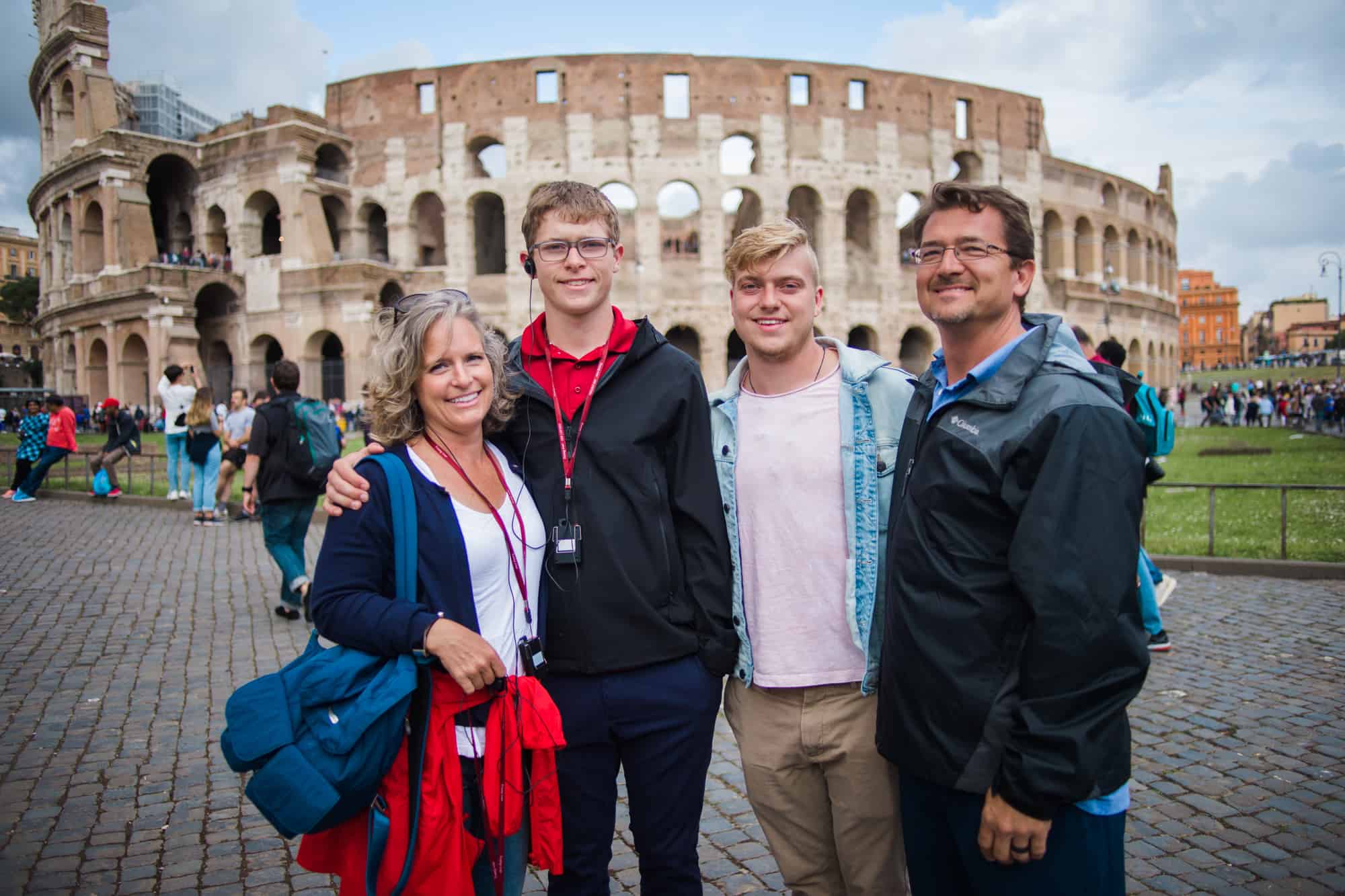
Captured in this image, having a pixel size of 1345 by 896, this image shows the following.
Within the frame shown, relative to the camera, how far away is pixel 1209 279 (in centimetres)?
11106

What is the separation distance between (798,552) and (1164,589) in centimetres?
553

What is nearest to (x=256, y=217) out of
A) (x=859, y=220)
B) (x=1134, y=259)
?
(x=859, y=220)

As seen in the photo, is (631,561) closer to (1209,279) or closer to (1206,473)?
(1206,473)

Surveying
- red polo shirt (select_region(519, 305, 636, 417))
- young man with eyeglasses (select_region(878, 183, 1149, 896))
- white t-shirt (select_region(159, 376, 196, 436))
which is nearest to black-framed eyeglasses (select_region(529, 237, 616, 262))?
red polo shirt (select_region(519, 305, 636, 417))

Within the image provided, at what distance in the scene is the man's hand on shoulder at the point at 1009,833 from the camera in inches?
64.3

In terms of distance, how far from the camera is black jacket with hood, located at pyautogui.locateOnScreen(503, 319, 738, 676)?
2141 millimetres

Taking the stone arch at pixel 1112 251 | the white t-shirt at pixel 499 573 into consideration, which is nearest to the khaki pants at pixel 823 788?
the white t-shirt at pixel 499 573

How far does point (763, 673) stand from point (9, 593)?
25.1 ft

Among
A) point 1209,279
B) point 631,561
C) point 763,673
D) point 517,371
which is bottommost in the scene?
point 763,673

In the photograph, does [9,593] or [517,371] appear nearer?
[517,371]

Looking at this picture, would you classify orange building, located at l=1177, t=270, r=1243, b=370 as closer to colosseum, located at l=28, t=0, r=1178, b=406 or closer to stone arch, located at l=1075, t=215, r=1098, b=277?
stone arch, located at l=1075, t=215, r=1098, b=277

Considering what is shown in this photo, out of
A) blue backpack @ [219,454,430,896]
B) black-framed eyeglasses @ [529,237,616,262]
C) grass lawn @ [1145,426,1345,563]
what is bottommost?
grass lawn @ [1145,426,1345,563]

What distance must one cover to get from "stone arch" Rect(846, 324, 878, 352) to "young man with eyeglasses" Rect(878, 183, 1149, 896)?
91.3ft

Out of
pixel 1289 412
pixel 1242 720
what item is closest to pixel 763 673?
pixel 1242 720
